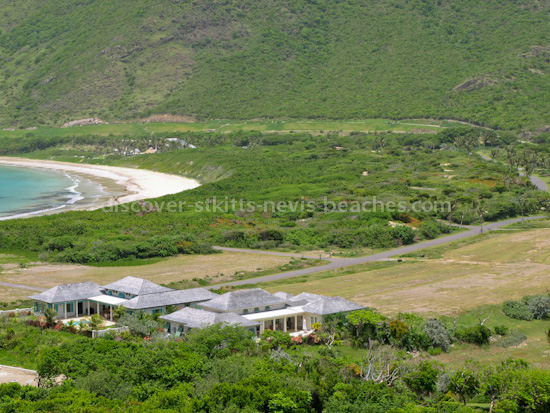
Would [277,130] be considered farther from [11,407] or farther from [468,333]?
[11,407]

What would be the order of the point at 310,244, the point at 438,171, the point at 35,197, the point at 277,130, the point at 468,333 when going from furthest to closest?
1. the point at 277,130
2. the point at 438,171
3. the point at 35,197
4. the point at 310,244
5. the point at 468,333

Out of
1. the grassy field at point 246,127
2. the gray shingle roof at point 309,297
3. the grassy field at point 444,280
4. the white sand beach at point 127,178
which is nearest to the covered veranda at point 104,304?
the gray shingle roof at point 309,297

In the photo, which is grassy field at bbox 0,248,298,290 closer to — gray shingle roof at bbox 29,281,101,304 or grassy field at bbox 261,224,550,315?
gray shingle roof at bbox 29,281,101,304

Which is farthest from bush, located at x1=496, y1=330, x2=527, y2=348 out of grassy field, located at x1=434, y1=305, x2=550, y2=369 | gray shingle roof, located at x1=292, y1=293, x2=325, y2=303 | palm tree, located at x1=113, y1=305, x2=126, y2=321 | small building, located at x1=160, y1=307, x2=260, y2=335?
palm tree, located at x1=113, y1=305, x2=126, y2=321

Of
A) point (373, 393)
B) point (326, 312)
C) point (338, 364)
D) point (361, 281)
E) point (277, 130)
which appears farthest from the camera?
point (277, 130)

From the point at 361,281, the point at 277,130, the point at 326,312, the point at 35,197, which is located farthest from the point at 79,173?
the point at 326,312

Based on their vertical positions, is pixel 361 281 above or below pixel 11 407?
below

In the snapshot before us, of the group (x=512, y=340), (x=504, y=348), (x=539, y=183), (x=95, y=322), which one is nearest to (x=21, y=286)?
(x=95, y=322)

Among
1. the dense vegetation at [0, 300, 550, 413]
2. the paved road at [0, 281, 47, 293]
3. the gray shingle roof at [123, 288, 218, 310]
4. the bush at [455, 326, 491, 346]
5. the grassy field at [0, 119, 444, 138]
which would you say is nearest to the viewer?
the dense vegetation at [0, 300, 550, 413]
